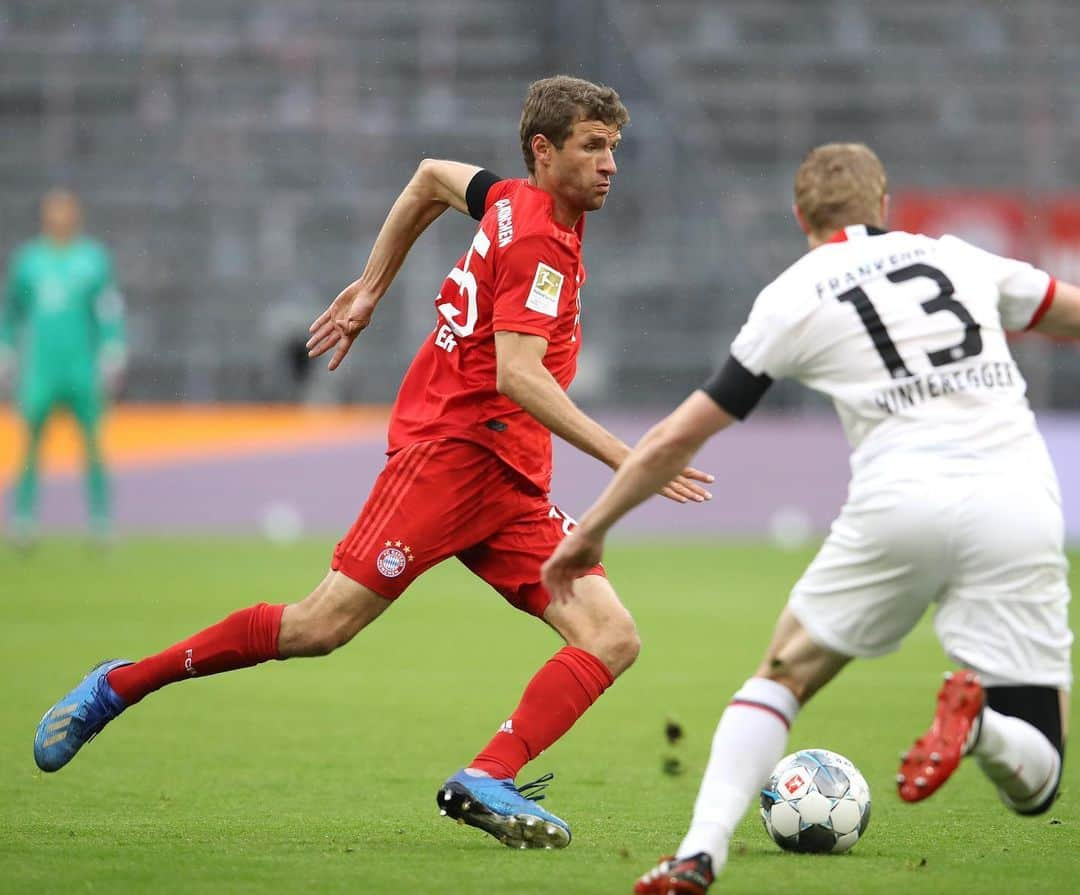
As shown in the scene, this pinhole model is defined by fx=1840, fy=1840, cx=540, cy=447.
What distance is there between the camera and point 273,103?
20.3m

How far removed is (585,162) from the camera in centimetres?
512

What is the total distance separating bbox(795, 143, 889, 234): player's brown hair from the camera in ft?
13.5

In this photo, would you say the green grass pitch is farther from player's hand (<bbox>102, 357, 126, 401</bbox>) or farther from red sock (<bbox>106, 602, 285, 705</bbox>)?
player's hand (<bbox>102, 357, 126, 401</bbox>)

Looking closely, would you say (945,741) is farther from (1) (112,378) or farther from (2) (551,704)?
(1) (112,378)

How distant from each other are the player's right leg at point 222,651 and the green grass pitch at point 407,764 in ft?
0.82

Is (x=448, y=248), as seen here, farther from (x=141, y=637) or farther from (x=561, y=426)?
(x=561, y=426)

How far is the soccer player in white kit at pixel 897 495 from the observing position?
396 cm

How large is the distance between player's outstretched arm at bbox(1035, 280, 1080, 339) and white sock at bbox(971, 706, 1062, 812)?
905 millimetres

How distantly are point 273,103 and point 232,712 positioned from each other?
1363 centimetres

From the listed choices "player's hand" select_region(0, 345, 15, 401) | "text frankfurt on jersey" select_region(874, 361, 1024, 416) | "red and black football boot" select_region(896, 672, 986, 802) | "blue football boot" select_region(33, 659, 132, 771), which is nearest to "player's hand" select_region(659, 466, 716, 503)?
"text frankfurt on jersey" select_region(874, 361, 1024, 416)

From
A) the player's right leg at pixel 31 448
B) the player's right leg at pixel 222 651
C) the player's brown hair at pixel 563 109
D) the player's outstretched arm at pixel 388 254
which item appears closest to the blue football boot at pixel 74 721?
the player's right leg at pixel 222 651

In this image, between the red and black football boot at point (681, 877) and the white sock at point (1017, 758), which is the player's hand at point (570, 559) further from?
the white sock at point (1017, 758)

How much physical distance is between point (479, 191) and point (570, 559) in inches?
66.4

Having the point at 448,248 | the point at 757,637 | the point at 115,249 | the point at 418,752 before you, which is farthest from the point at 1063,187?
the point at 418,752
